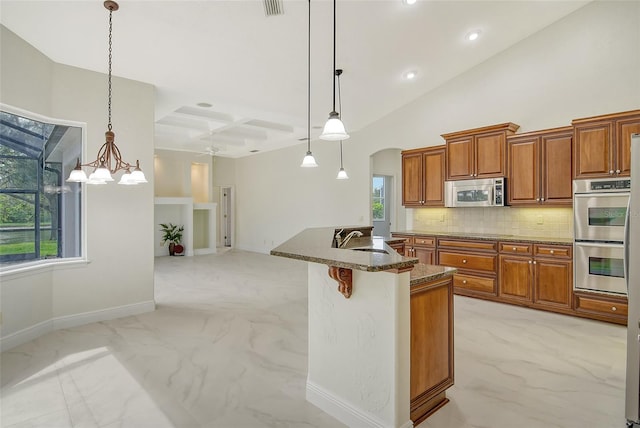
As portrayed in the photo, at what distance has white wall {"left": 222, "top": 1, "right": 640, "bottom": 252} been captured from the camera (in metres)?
4.29

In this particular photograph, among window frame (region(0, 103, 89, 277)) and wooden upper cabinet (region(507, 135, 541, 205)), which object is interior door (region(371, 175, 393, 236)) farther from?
window frame (region(0, 103, 89, 277))

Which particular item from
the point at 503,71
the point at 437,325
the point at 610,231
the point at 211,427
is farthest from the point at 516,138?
the point at 211,427

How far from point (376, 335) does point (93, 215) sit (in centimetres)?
372

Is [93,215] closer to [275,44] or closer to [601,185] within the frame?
[275,44]

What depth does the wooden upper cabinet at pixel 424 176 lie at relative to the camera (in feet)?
19.0

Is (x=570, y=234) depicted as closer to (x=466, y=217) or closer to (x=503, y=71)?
(x=466, y=217)

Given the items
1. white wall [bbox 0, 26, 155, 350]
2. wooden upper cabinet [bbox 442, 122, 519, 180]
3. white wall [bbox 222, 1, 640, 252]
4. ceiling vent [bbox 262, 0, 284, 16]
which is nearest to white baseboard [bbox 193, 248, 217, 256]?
white wall [bbox 222, 1, 640, 252]

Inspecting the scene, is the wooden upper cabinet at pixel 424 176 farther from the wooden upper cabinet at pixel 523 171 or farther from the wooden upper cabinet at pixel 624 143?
the wooden upper cabinet at pixel 624 143

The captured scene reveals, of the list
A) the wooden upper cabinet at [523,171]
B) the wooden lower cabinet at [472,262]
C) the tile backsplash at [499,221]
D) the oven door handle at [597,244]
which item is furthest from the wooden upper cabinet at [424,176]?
the oven door handle at [597,244]

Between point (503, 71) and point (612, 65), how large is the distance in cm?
132

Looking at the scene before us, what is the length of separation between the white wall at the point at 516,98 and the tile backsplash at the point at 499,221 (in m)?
0.48

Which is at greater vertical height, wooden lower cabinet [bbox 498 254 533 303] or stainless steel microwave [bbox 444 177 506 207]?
→ stainless steel microwave [bbox 444 177 506 207]

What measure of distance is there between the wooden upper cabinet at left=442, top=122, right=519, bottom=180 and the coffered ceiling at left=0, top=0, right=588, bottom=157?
1.17 metres

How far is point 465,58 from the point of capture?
530 centimetres
